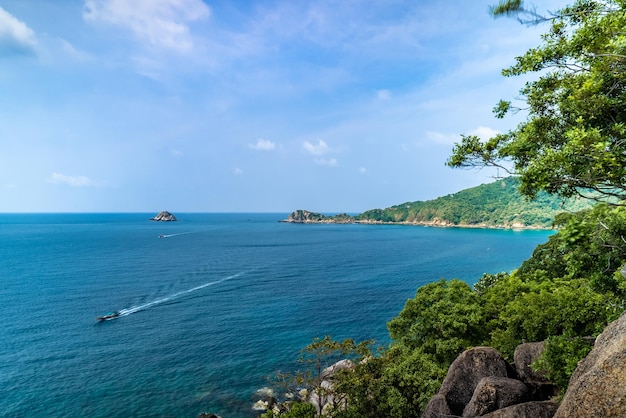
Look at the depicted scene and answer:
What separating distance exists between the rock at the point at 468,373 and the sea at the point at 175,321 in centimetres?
2071

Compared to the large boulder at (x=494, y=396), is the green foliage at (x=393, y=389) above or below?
below

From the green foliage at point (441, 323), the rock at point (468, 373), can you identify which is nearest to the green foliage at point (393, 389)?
the rock at point (468, 373)

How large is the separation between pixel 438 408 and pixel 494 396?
2976mm

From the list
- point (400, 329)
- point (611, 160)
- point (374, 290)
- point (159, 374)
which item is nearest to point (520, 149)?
point (611, 160)

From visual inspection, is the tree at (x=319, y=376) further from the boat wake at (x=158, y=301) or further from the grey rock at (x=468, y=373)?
the boat wake at (x=158, y=301)

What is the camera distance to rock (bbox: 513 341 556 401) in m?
16.1

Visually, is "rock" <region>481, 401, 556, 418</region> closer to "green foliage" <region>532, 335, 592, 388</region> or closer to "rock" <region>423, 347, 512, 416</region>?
"green foliage" <region>532, 335, 592, 388</region>

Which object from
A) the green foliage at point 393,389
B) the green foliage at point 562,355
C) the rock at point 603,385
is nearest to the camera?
the rock at point 603,385

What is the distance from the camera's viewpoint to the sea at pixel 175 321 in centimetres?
3159

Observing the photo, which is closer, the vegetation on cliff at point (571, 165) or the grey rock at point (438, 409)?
the vegetation on cliff at point (571, 165)

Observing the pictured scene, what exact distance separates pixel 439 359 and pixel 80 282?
70819mm

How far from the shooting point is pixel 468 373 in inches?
696

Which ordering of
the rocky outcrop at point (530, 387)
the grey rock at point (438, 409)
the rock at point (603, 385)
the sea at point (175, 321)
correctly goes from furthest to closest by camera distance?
1. the sea at point (175, 321)
2. the grey rock at point (438, 409)
3. the rocky outcrop at point (530, 387)
4. the rock at point (603, 385)

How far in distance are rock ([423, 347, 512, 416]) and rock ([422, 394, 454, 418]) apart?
50cm
